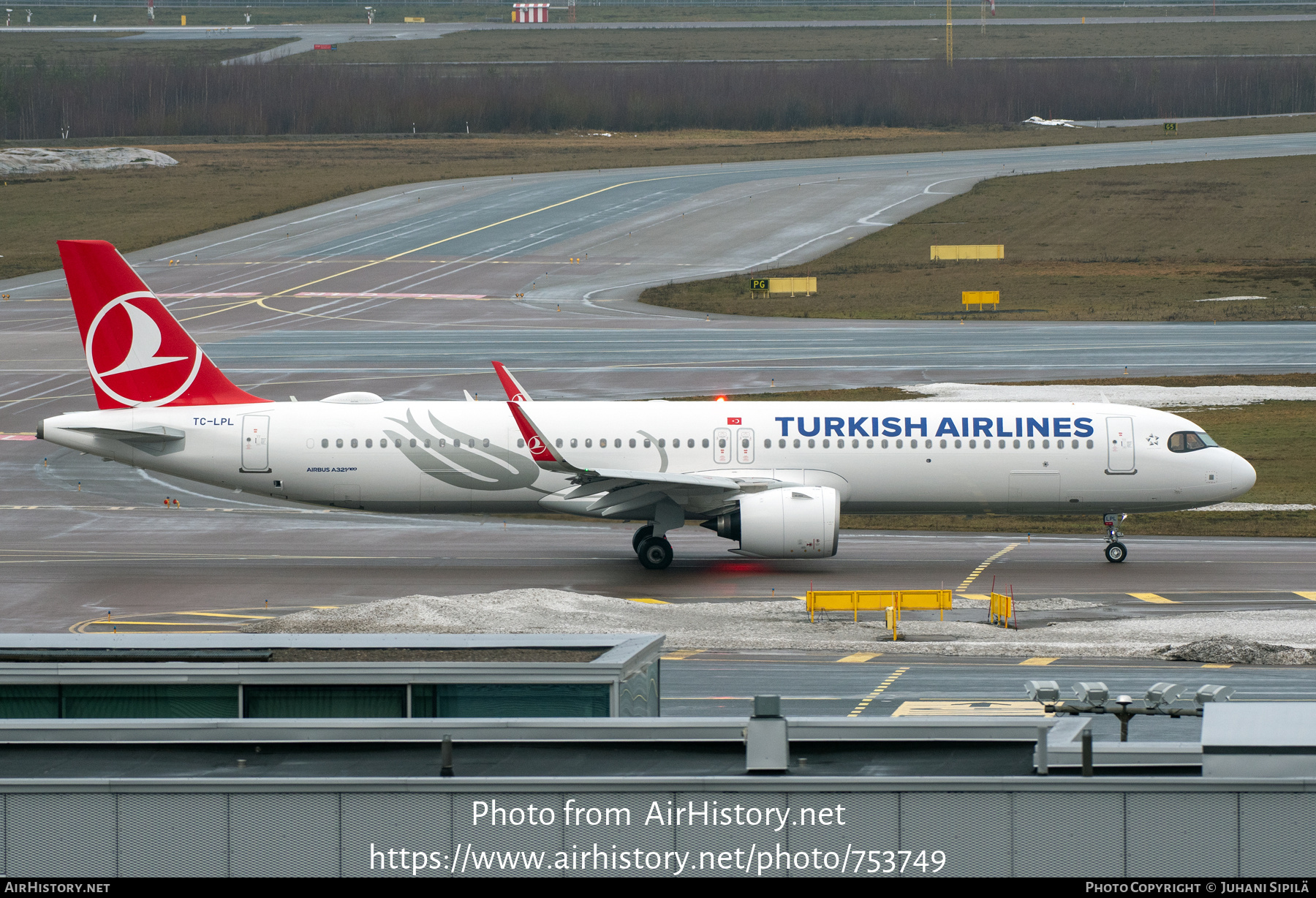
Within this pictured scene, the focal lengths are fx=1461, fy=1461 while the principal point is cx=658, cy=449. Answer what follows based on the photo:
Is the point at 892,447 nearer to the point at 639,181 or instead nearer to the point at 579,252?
the point at 579,252

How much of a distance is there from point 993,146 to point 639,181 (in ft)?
171

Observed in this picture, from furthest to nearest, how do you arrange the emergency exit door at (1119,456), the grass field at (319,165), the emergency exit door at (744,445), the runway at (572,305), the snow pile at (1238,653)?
the grass field at (319,165), the runway at (572,305), the emergency exit door at (1119,456), the emergency exit door at (744,445), the snow pile at (1238,653)

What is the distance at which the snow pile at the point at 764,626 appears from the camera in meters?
Result: 31.8

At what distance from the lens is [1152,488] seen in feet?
139

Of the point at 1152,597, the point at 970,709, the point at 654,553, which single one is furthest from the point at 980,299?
the point at 970,709

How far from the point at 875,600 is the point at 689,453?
336 inches

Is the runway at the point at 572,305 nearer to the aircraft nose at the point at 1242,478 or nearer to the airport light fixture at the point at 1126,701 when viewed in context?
the aircraft nose at the point at 1242,478

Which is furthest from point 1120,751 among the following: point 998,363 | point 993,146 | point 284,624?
point 993,146

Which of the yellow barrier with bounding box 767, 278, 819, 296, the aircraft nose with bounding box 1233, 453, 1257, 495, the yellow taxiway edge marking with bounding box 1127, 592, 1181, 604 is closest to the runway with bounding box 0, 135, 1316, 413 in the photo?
the yellow barrier with bounding box 767, 278, 819, 296

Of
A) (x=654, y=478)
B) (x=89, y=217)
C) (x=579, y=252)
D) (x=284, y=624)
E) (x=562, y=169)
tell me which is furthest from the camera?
(x=562, y=169)

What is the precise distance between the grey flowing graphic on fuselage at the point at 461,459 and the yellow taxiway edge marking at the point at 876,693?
15.1 metres

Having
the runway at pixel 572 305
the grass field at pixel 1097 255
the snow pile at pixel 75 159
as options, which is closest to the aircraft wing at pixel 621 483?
the runway at pixel 572 305

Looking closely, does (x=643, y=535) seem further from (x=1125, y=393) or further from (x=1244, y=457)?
(x=1125, y=393)

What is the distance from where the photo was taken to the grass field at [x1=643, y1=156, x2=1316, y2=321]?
94438 mm
